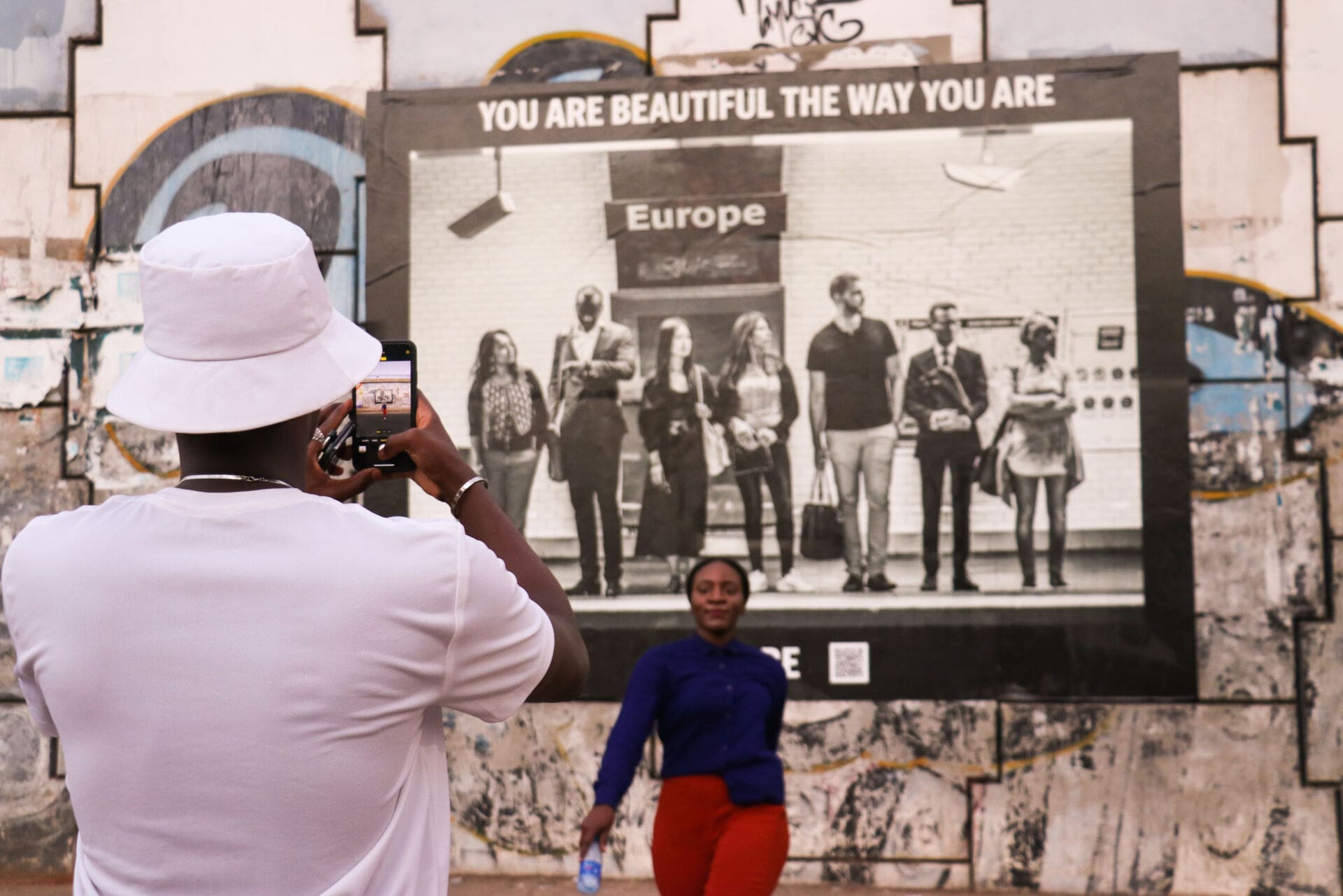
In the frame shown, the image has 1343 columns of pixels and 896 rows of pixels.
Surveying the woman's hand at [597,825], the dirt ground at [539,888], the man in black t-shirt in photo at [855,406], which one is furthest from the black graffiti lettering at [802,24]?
the dirt ground at [539,888]

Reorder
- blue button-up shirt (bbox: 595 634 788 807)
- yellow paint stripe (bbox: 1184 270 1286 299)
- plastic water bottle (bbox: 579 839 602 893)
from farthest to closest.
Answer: yellow paint stripe (bbox: 1184 270 1286 299), blue button-up shirt (bbox: 595 634 788 807), plastic water bottle (bbox: 579 839 602 893)

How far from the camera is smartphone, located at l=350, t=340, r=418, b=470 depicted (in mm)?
1777

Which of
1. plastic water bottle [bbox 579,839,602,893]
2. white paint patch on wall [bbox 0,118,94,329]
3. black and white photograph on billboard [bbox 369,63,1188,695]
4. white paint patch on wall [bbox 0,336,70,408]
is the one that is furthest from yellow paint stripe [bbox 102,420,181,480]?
plastic water bottle [bbox 579,839,602,893]

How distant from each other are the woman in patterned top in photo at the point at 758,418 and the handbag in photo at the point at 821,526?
10cm

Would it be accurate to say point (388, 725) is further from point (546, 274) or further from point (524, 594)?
point (546, 274)

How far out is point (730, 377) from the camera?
6.33 metres

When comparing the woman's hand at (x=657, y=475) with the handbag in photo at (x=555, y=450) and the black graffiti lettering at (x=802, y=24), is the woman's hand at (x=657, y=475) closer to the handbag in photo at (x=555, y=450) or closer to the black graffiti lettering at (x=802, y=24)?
the handbag in photo at (x=555, y=450)

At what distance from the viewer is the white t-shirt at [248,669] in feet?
4.62

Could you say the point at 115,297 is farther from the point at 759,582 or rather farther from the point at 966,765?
the point at 966,765

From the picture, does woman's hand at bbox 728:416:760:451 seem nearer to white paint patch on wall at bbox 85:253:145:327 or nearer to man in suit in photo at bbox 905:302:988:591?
man in suit in photo at bbox 905:302:988:591

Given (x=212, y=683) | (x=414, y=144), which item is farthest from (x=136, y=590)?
(x=414, y=144)

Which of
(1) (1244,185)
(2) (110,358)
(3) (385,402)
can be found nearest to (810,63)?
(1) (1244,185)

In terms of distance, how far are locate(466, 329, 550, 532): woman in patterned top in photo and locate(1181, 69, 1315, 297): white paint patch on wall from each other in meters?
3.40

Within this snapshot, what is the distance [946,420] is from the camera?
623 cm
